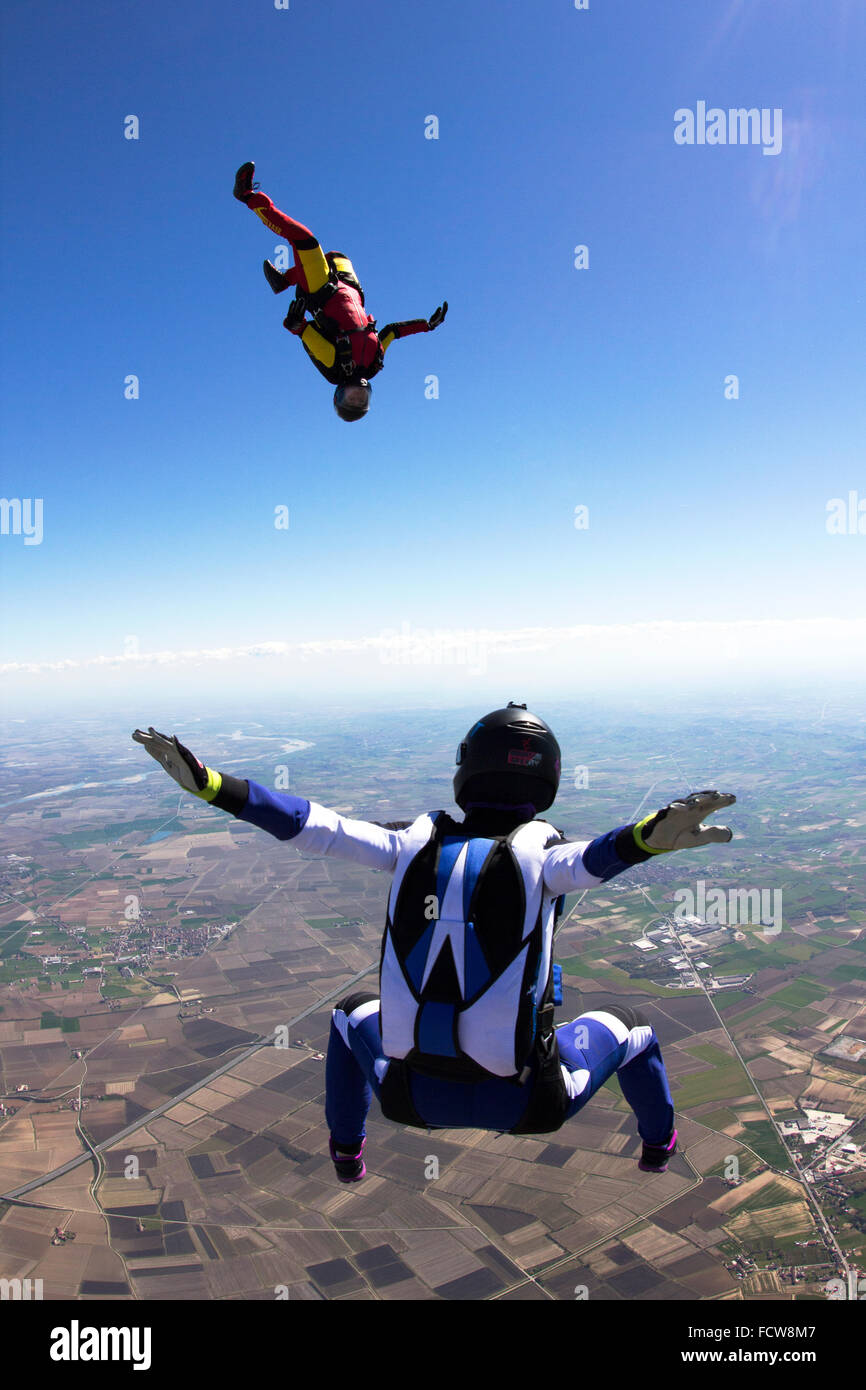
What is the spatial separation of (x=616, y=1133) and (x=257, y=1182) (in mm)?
12617

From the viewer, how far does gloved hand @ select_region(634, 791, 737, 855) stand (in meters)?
2.84

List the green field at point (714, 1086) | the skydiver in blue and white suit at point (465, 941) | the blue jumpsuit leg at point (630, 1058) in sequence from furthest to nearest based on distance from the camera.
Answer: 1. the green field at point (714, 1086)
2. the blue jumpsuit leg at point (630, 1058)
3. the skydiver in blue and white suit at point (465, 941)

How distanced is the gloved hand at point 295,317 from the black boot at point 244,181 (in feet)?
1.85

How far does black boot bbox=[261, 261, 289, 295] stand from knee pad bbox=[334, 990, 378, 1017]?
14.8 ft

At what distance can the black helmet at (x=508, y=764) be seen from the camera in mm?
3826

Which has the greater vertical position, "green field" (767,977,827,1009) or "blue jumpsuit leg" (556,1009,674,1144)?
"blue jumpsuit leg" (556,1009,674,1144)

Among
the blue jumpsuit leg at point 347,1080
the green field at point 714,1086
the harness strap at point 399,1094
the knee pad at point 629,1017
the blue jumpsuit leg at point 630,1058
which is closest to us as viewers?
the harness strap at point 399,1094

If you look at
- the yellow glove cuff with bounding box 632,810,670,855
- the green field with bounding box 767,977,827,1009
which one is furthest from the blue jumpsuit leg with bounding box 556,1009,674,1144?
the green field with bounding box 767,977,827,1009

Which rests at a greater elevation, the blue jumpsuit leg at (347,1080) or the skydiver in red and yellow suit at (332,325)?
the skydiver in red and yellow suit at (332,325)

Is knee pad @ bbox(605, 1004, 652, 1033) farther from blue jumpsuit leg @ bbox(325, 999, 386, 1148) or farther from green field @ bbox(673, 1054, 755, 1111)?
green field @ bbox(673, 1054, 755, 1111)

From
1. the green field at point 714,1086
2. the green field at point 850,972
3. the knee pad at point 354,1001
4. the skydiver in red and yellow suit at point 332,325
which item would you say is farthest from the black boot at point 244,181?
the green field at point 850,972

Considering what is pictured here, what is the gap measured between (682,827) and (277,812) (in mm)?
1970

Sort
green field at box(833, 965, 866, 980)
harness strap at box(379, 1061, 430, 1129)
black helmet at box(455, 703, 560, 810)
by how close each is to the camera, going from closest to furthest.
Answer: harness strap at box(379, 1061, 430, 1129) < black helmet at box(455, 703, 560, 810) < green field at box(833, 965, 866, 980)

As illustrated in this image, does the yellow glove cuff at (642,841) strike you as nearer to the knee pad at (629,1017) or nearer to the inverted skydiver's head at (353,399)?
the knee pad at (629,1017)
